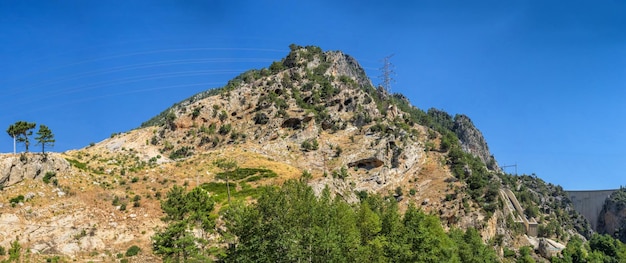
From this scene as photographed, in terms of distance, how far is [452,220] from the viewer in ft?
324

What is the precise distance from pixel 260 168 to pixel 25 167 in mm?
40558

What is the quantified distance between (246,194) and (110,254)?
25.0m

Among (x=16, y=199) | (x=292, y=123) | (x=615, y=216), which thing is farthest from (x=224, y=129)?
(x=615, y=216)

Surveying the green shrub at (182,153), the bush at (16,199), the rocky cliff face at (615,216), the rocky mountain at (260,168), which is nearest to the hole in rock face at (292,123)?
the rocky mountain at (260,168)

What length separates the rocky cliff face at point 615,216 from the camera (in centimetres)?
18600

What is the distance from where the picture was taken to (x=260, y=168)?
95.4 m

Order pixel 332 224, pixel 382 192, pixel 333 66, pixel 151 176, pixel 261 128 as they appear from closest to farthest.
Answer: pixel 332 224 < pixel 151 176 < pixel 382 192 < pixel 261 128 < pixel 333 66

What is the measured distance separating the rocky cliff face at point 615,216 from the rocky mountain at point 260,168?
55768 millimetres

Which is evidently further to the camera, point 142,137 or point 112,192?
point 142,137

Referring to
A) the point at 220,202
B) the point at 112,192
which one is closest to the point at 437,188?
the point at 220,202

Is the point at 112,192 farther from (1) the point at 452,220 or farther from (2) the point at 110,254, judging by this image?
(1) the point at 452,220

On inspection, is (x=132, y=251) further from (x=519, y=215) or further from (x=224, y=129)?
(x=519, y=215)

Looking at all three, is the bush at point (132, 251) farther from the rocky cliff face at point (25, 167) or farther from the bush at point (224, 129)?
the bush at point (224, 129)

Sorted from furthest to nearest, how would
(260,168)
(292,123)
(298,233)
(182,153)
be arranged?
1. (292,123)
2. (182,153)
3. (260,168)
4. (298,233)
